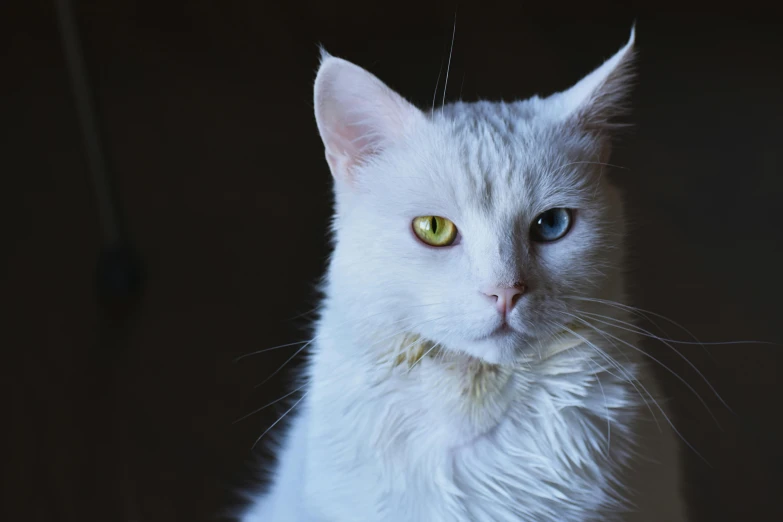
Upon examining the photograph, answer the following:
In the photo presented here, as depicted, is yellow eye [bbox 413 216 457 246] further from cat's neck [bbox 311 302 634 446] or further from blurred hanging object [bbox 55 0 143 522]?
blurred hanging object [bbox 55 0 143 522]

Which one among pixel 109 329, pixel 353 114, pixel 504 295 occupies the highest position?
pixel 353 114

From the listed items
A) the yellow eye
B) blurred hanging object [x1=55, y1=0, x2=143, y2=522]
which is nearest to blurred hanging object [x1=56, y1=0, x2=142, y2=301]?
blurred hanging object [x1=55, y1=0, x2=143, y2=522]

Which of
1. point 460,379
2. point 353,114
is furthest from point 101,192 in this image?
point 460,379

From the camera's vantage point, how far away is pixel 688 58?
129cm

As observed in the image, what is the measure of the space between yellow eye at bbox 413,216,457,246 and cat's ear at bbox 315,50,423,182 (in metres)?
0.11

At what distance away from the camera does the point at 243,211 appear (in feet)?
4.42

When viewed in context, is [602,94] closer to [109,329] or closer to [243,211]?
[243,211]

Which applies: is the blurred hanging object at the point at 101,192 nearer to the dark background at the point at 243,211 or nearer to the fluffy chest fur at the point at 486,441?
the dark background at the point at 243,211

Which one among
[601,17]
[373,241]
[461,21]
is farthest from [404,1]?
[373,241]

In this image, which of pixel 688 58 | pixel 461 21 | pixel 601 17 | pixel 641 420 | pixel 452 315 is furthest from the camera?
pixel 688 58

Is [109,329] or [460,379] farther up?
[460,379]

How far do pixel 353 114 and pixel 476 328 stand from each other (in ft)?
0.87

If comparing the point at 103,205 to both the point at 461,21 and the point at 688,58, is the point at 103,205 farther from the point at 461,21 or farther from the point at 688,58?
the point at 688,58

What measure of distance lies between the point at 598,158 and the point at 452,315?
269 millimetres
